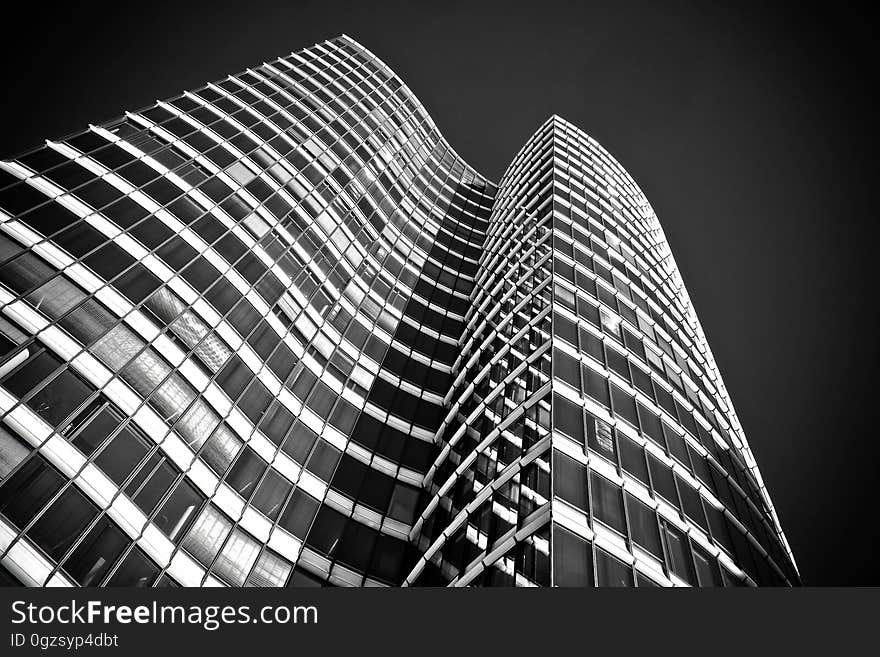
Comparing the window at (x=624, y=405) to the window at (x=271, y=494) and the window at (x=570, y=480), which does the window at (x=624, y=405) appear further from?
the window at (x=271, y=494)

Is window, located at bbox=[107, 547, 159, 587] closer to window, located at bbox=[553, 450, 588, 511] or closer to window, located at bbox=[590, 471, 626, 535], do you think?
window, located at bbox=[553, 450, 588, 511]

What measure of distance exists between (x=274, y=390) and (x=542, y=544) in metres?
13.8

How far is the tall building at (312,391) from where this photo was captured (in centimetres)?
1584

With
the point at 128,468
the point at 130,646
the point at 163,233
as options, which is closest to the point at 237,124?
the point at 163,233

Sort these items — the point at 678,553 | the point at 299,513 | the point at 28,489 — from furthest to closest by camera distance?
the point at 299,513, the point at 678,553, the point at 28,489

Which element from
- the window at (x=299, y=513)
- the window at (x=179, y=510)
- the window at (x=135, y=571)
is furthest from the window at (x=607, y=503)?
the window at (x=135, y=571)

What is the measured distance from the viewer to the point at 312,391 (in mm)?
24422

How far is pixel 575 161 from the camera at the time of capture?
43.6 m

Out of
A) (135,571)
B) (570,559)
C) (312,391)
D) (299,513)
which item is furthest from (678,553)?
(135,571)

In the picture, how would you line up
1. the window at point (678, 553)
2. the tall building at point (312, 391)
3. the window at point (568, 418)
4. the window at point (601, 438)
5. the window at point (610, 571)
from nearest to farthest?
the window at point (610, 571), the window at point (678, 553), the tall building at point (312, 391), the window at point (568, 418), the window at point (601, 438)

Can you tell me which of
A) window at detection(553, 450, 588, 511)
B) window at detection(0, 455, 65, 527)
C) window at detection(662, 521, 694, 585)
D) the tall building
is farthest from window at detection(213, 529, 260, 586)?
window at detection(662, 521, 694, 585)

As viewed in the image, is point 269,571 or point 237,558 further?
point 269,571

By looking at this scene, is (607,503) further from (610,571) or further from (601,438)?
(601,438)

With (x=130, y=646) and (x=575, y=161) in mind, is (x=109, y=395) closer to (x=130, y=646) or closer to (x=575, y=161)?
(x=130, y=646)
